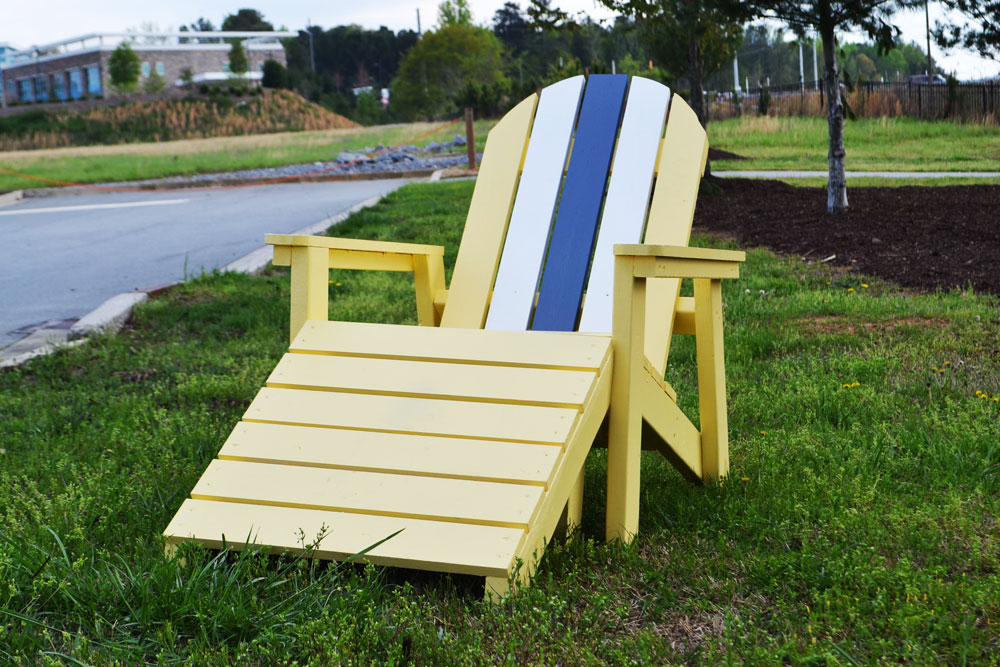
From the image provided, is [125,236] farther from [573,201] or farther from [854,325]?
[854,325]

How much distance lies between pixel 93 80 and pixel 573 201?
63.5 meters

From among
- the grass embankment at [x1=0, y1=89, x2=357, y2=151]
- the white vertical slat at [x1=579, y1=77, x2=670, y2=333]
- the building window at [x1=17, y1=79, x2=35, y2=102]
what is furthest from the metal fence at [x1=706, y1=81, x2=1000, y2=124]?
the building window at [x1=17, y1=79, x2=35, y2=102]

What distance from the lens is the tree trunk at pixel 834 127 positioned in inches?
310

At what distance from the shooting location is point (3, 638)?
1.75 m

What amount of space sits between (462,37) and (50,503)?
4703 centimetres

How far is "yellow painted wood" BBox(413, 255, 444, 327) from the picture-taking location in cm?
297

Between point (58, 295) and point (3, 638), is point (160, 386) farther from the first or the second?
point (58, 295)

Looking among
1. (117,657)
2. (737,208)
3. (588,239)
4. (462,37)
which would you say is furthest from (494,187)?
(462,37)

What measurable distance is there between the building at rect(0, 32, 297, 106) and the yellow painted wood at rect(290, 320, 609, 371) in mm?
57949

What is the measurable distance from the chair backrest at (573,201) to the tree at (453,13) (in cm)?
4707

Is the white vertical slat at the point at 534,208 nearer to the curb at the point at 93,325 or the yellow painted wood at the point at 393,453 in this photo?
the yellow painted wood at the point at 393,453

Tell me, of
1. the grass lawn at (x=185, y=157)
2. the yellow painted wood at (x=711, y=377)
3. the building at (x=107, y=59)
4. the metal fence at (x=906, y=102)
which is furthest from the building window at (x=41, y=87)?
the yellow painted wood at (x=711, y=377)

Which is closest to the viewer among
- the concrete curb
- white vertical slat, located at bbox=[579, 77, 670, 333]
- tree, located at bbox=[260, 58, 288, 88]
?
white vertical slat, located at bbox=[579, 77, 670, 333]

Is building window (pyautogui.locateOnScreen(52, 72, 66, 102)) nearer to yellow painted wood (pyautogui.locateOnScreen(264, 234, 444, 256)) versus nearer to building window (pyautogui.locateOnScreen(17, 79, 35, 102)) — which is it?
building window (pyautogui.locateOnScreen(17, 79, 35, 102))
